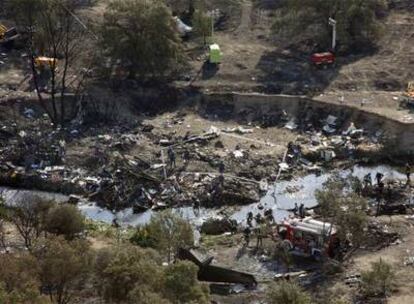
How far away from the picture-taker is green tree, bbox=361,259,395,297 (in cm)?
2289

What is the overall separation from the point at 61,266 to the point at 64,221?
6.96m

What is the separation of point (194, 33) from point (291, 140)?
10.2 metres

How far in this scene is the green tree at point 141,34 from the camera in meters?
37.8

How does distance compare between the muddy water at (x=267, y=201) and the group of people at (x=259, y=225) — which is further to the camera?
the muddy water at (x=267, y=201)

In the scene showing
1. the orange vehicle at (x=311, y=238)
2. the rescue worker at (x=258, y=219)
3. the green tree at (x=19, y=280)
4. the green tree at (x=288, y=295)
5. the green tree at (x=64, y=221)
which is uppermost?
the green tree at (x=19, y=280)

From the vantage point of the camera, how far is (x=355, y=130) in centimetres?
3534

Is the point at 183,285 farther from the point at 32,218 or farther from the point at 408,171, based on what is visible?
the point at 408,171

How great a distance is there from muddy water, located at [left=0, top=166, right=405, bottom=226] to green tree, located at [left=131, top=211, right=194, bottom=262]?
4.44 meters

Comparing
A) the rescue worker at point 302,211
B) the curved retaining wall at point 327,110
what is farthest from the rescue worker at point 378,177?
the rescue worker at point 302,211

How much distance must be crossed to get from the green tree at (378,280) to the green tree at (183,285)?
5441mm

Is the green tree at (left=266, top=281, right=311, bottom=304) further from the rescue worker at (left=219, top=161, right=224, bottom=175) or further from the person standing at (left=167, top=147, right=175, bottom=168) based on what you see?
the person standing at (left=167, top=147, right=175, bottom=168)

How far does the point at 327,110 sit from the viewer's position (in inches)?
1446

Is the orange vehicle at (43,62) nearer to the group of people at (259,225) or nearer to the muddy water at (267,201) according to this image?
the muddy water at (267,201)

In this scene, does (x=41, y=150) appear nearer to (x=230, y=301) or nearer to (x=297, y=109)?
(x=297, y=109)
